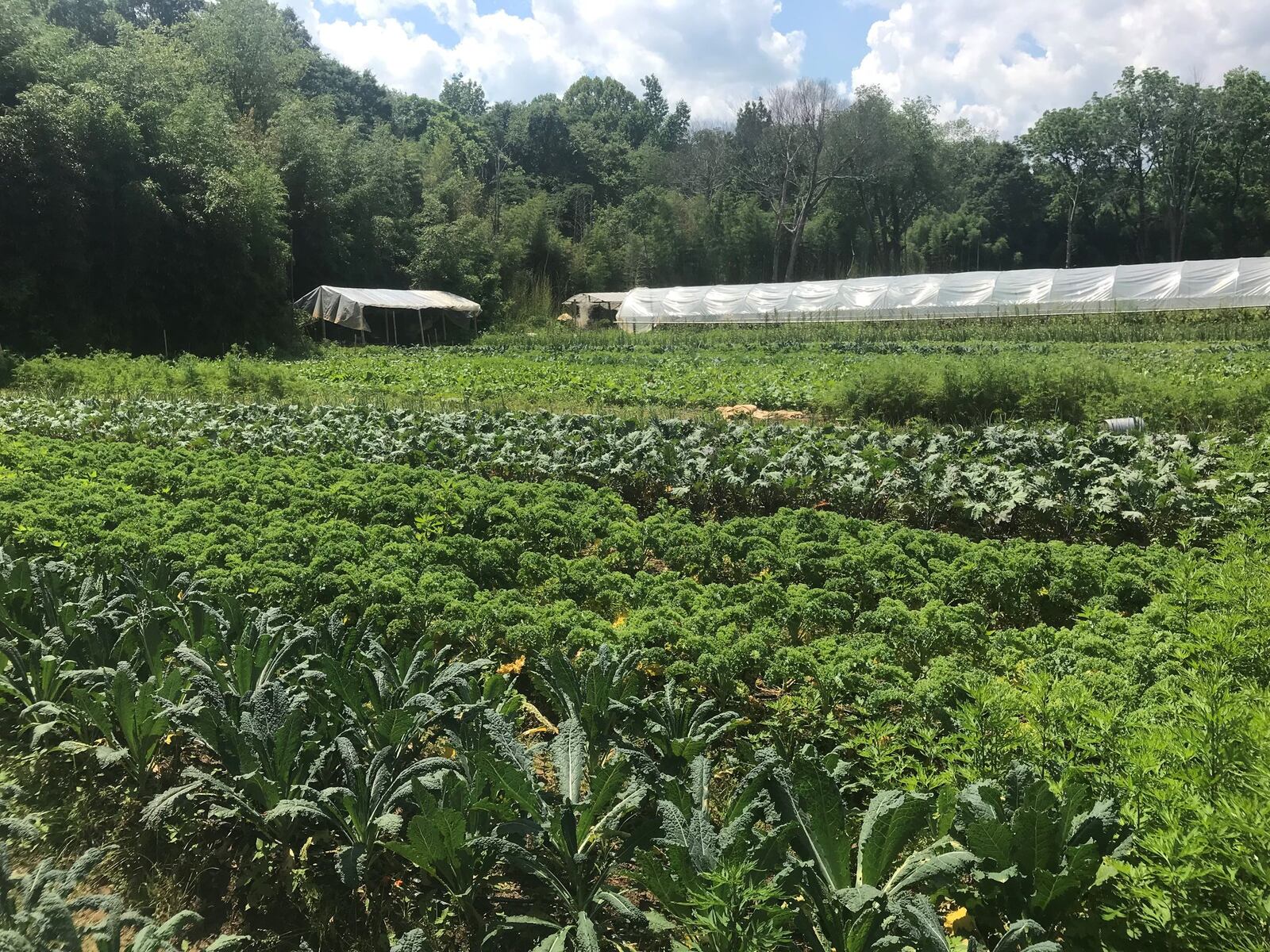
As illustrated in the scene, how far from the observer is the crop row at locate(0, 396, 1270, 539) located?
6.41m

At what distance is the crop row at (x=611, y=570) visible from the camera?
147 inches

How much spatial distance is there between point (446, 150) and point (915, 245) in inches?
1289

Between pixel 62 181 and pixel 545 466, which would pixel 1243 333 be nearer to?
pixel 545 466

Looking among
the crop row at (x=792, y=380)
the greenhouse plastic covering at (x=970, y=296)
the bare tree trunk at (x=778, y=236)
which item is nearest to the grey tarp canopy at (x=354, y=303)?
the crop row at (x=792, y=380)

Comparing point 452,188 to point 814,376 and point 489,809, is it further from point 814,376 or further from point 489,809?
point 489,809

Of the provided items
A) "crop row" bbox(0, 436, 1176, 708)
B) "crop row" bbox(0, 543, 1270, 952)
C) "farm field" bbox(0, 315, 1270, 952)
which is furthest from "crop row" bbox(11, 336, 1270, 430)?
"crop row" bbox(0, 543, 1270, 952)

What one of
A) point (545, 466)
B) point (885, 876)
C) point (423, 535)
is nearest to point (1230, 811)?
point (885, 876)

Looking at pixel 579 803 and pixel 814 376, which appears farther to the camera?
pixel 814 376

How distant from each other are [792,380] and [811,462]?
834 cm

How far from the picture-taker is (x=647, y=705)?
321cm

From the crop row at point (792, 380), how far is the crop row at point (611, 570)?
620cm

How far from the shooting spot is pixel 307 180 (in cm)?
3266

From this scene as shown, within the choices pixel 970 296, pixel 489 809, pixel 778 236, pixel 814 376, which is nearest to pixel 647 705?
pixel 489 809

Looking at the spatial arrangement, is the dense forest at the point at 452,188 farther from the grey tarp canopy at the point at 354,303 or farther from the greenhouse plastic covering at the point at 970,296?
the greenhouse plastic covering at the point at 970,296
